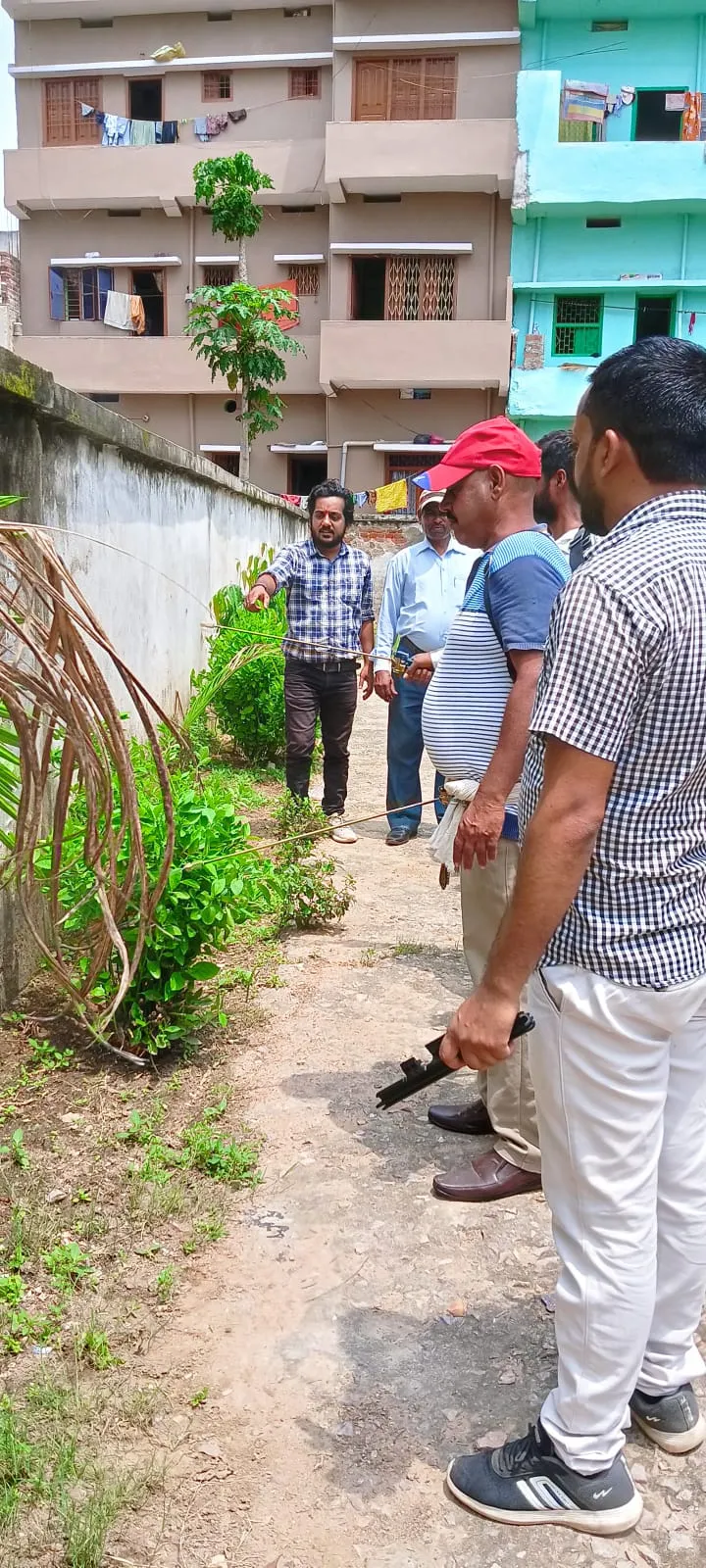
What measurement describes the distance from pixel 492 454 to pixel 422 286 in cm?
2075

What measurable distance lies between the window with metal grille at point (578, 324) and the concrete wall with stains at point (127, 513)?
1355 centimetres

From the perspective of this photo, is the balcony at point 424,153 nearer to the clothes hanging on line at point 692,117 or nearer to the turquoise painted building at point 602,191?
the turquoise painted building at point 602,191

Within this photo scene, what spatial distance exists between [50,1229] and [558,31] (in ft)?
76.2

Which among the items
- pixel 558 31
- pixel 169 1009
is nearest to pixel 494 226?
pixel 558 31

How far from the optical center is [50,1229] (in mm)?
2467

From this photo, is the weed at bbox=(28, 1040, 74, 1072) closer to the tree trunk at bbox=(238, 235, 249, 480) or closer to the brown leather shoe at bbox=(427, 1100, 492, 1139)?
the brown leather shoe at bbox=(427, 1100, 492, 1139)

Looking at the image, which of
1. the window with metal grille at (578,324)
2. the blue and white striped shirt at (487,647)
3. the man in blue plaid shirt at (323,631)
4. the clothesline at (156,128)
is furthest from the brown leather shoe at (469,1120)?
the clothesline at (156,128)

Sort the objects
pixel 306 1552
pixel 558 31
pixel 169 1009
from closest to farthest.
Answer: pixel 306 1552 → pixel 169 1009 → pixel 558 31

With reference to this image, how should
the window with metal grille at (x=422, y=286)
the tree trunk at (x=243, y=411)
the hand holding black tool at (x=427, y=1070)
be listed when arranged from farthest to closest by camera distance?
the window with metal grille at (x=422, y=286)
the tree trunk at (x=243, y=411)
the hand holding black tool at (x=427, y=1070)

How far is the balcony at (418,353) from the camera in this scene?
66.1 feet

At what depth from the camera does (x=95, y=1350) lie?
211 centimetres

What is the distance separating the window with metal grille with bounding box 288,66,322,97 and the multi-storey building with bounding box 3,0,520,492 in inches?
1.5

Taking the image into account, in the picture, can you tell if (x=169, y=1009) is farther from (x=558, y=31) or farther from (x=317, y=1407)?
(x=558, y=31)

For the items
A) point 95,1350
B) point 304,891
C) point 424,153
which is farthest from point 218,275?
point 95,1350
